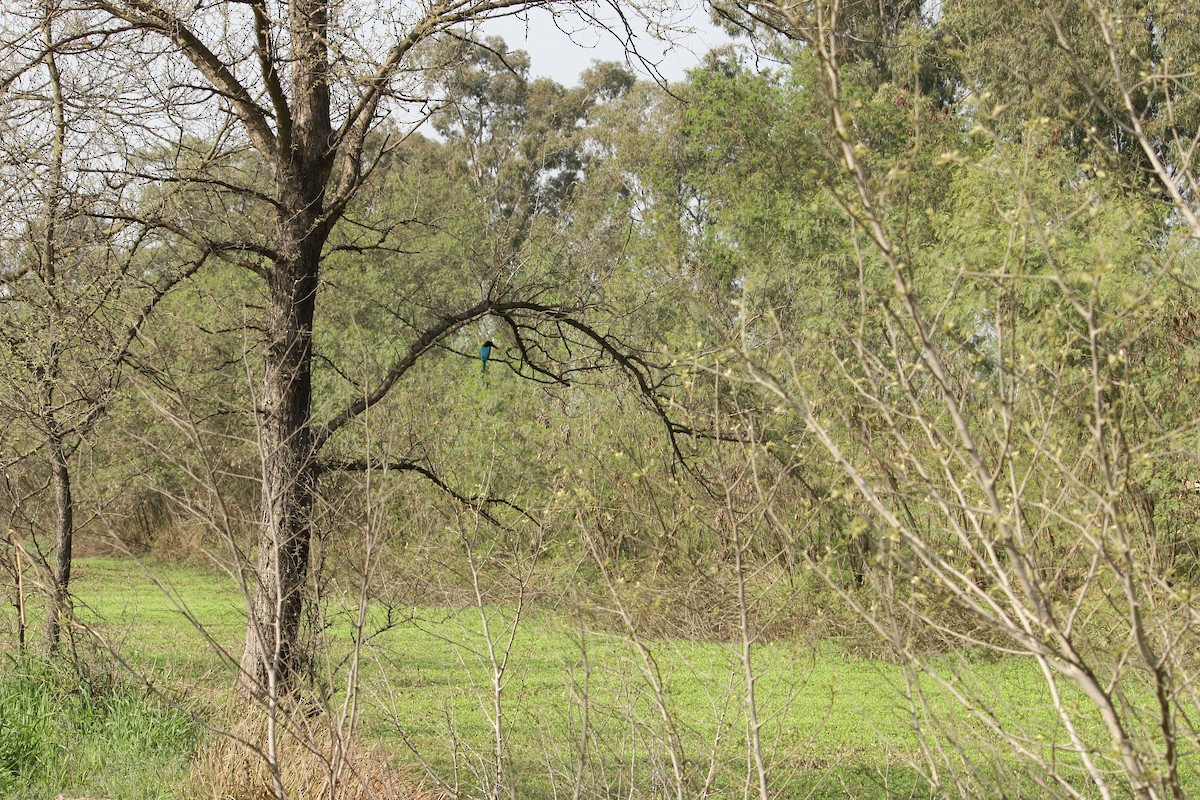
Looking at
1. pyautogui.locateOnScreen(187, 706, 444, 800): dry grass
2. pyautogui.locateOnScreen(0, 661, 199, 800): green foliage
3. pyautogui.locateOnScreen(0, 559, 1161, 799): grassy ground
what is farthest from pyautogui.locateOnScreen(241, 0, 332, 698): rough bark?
pyautogui.locateOnScreen(187, 706, 444, 800): dry grass

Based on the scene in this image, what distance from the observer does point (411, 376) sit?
18.6 meters

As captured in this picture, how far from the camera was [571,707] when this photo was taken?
5594mm

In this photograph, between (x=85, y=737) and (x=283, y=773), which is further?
(x=85, y=737)

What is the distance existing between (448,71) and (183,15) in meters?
1.38

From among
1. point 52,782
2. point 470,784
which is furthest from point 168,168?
point 470,784

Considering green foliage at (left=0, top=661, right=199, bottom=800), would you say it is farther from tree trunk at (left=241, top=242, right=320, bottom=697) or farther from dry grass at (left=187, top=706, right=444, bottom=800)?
tree trunk at (left=241, top=242, right=320, bottom=697)

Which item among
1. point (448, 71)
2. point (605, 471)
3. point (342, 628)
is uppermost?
point (448, 71)

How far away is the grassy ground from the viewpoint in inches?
195

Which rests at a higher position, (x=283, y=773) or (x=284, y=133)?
(x=284, y=133)

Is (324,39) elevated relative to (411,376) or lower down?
elevated

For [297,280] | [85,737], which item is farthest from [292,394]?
[85,737]

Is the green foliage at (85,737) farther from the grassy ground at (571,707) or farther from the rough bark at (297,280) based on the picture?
the rough bark at (297,280)

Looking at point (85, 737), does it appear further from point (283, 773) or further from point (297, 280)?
point (297, 280)

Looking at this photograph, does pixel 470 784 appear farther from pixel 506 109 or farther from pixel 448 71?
pixel 506 109
